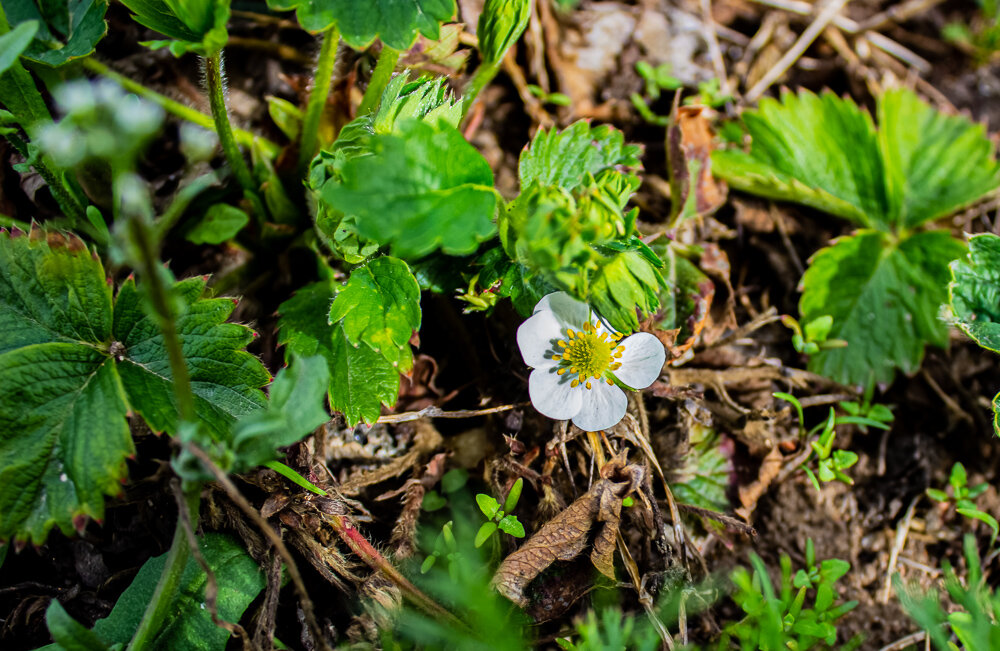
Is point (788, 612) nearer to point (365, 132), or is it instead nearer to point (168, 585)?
point (168, 585)

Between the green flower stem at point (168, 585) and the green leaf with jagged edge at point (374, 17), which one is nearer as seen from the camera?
the green flower stem at point (168, 585)

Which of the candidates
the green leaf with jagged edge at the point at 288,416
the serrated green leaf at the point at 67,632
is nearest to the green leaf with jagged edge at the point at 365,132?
the green leaf with jagged edge at the point at 288,416

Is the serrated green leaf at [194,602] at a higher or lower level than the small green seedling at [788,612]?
higher

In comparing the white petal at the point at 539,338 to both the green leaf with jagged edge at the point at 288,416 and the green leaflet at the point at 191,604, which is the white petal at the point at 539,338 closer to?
the green leaf with jagged edge at the point at 288,416

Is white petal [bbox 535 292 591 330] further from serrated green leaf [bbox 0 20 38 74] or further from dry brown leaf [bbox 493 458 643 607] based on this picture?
serrated green leaf [bbox 0 20 38 74]

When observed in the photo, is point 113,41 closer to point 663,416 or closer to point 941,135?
point 663,416

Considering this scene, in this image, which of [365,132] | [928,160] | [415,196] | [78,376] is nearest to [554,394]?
[415,196]
